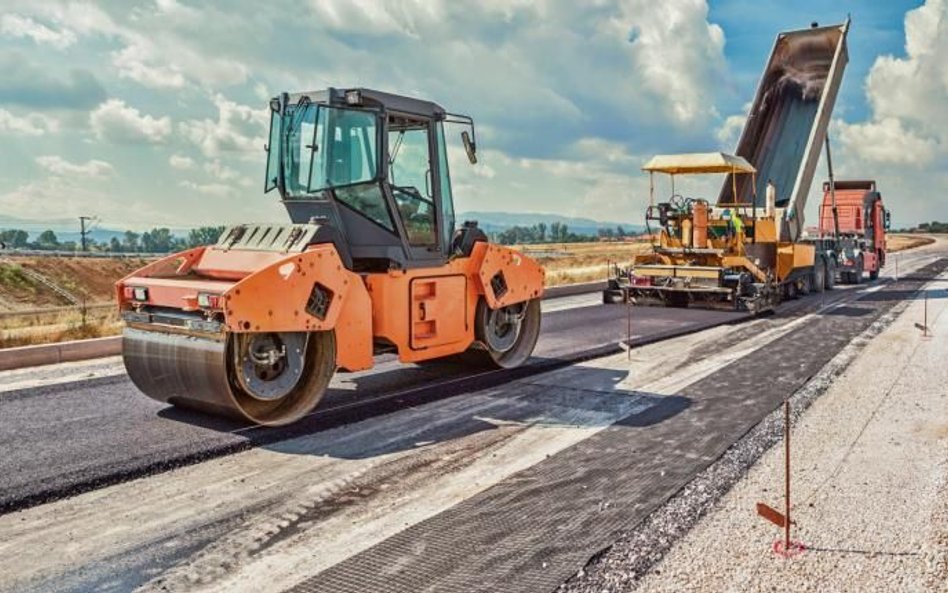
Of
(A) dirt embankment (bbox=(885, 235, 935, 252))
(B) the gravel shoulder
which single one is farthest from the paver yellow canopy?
(A) dirt embankment (bbox=(885, 235, 935, 252))

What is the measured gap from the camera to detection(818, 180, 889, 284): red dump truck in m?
20.6

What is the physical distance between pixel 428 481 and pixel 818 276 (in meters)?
15.4

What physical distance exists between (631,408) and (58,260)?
5523 centimetres

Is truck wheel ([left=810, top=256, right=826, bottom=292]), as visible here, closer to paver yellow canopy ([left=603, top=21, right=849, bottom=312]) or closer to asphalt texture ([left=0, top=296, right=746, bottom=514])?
paver yellow canopy ([left=603, top=21, right=849, bottom=312])

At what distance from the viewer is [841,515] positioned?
4.16 meters

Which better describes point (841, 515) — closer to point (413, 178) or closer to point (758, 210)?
point (413, 178)

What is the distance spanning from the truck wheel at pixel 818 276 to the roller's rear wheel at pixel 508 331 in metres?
11.2

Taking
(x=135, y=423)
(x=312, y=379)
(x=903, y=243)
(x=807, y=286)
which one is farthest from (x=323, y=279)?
(x=903, y=243)

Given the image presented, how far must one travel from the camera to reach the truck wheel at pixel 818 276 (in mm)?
17547

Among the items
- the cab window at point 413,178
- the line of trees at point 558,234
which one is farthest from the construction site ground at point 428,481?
the line of trees at point 558,234

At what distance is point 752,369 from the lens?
8.45m

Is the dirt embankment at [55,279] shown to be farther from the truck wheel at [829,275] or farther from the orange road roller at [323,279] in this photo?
the orange road roller at [323,279]

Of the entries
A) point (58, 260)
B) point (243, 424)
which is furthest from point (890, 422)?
point (58, 260)

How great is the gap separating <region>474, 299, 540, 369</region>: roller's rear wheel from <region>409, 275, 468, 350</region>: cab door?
32 cm
